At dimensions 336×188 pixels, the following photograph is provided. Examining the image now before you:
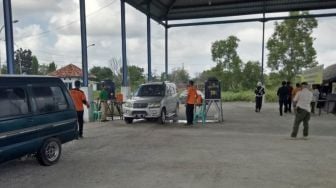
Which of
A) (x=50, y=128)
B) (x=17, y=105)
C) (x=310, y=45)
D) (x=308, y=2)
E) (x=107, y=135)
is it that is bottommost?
(x=107, y=135)

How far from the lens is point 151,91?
15.9 m

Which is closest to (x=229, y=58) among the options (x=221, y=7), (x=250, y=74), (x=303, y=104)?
(x=250, y=74)

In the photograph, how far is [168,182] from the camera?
20.0ft

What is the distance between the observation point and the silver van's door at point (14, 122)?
6.06m

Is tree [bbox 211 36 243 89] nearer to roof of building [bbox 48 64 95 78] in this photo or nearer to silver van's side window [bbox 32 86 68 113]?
roof of building [bbox 48 64 95 78]

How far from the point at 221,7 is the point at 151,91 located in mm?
11532

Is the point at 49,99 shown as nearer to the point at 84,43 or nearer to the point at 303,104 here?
the point at 303,104

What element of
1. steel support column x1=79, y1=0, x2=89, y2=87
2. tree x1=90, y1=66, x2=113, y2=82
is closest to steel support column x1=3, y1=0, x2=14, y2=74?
steel support column x1=79, y1=0, x2=89, y2=87

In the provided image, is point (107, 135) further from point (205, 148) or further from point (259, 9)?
point (259, 9)

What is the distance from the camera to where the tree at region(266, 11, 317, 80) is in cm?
3162

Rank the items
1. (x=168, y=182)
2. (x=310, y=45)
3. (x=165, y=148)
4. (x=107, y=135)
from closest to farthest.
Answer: (x=168, y=182) → (x=165, y=148) → (x=107, y=135) → (x=310, y=45)

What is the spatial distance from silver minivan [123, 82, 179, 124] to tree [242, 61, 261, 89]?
24586 millimetres

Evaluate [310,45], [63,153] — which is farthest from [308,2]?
[63,153]

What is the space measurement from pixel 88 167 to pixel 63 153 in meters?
1.77
